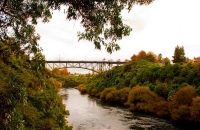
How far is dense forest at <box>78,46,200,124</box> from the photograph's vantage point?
1399 inches

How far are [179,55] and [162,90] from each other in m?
31.2

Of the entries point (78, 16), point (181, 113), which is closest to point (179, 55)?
point (181, 113)

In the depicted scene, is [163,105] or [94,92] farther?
[94,92]

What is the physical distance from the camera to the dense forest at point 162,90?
35531 millimetres

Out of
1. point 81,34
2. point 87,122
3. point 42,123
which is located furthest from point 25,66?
point 87,122

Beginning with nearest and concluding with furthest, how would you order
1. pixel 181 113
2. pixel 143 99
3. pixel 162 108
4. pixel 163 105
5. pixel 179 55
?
pixel 181 113 < pixel 162 108 < pixel 163 105 < pixel 143 99 < pixel 179 55

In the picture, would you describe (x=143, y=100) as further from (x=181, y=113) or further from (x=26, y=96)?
(x=26, y=96)

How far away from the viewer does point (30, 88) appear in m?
14.5

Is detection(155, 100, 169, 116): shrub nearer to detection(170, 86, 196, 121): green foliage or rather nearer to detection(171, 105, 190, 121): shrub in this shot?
detection(170, 86, 196, 121): green foliage

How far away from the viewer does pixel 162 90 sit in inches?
1826

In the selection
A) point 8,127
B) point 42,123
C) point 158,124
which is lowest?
point 158,124

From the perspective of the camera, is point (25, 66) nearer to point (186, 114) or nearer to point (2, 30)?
point (2, 30)

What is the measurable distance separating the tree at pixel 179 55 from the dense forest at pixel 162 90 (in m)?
6.85

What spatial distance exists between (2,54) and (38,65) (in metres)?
4.96
